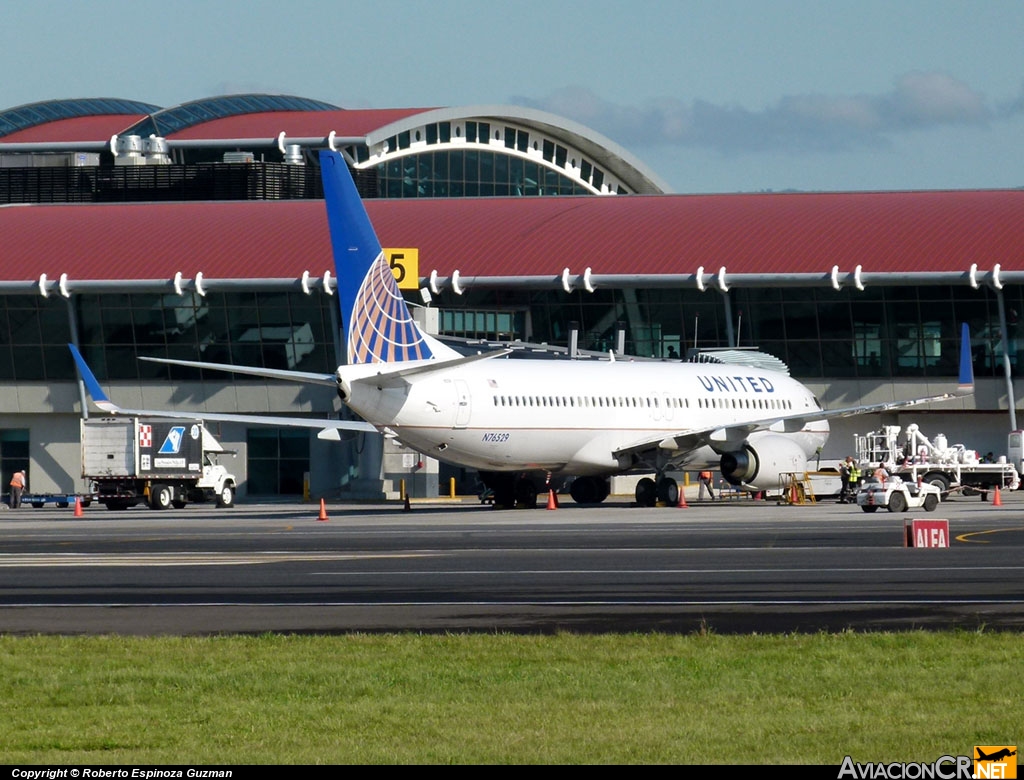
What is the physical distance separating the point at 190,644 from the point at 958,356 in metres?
56.3

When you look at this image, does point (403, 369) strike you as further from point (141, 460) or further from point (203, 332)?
point (203, 332)

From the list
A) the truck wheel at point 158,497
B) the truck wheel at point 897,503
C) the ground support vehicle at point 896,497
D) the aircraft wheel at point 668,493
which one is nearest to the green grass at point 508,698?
the ground support vehicle at point 896,497

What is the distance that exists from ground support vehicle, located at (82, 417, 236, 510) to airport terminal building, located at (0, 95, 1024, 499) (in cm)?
938

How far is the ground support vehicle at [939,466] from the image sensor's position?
49.7 metres

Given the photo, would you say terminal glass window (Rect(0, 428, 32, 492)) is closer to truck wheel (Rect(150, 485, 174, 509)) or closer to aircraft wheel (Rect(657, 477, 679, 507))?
truck wheel (Rect(150, 485, 174, 509))

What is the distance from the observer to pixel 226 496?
58.6 meters

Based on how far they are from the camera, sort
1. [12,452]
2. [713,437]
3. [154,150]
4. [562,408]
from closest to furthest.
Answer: [562,408]
[713,437]
[12,452]
[154,150]

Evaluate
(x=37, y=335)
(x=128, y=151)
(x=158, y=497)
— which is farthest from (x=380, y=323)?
(x=128, y=151)

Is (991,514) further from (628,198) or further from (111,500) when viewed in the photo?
(628,198)

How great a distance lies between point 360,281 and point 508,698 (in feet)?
92.3

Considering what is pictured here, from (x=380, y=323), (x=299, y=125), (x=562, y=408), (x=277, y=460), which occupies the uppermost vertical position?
(x=299, y=125)

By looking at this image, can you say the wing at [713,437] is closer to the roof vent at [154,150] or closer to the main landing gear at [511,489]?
the main landing gear at [511,489]

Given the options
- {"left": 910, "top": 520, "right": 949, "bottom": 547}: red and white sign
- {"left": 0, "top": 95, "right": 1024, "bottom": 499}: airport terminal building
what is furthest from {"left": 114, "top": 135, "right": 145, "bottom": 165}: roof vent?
{"left": 910, "top": 520, "right": 949, "bottom": 547}: red and white sign

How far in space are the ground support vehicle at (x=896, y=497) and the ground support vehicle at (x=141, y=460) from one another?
24093 millimetres
